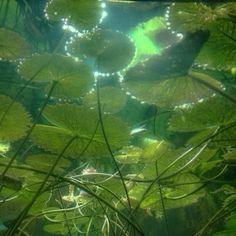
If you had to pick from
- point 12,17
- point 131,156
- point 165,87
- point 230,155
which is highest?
point 12,17

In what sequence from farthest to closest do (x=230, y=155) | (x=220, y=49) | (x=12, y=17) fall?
(x=12, y=17), (x=230, y=155), (x=220, y=49)

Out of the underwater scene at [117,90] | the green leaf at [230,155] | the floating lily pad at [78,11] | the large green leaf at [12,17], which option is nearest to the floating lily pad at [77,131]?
the underwater scene at [117,90]

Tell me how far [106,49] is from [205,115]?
37 centimetres

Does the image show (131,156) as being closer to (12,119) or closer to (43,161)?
(43,161)

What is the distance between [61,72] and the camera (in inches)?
40.4

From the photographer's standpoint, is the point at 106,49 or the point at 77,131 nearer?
the point at 106,49

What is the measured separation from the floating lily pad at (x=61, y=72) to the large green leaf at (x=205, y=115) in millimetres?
300

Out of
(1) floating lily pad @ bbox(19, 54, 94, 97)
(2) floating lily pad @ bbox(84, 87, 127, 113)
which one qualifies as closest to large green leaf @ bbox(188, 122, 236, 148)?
(2) floating lily pad @ bbox(84, 87, 127, 113)

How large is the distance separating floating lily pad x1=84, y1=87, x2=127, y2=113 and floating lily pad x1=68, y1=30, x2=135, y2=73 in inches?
5.6

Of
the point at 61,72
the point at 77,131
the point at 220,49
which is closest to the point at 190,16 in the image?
the point at 220,49

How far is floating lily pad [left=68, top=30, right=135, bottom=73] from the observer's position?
3.00 ft

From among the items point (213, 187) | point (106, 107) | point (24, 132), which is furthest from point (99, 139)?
point (213, 187)

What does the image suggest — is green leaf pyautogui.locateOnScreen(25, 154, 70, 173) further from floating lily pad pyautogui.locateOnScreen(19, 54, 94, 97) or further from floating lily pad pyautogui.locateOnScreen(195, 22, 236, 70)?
floating lily pad pyautogui.locateOnScreen(195, 22, 236, 70)

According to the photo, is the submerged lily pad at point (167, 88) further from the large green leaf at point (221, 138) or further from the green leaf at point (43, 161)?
the green leaf at point (43, 161)
